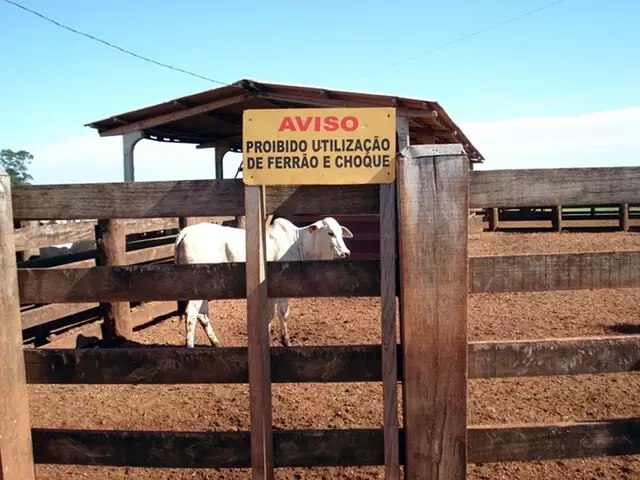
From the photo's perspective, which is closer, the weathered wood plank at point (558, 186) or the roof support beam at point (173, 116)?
the weathered wood plank at point (558, 186)

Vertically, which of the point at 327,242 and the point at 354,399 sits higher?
the point at 327,242

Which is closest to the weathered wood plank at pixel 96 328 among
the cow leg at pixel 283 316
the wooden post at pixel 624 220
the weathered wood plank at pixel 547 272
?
the cow leg at pixel 283 316

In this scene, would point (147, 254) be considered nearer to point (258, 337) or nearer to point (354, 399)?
point (354, 399)

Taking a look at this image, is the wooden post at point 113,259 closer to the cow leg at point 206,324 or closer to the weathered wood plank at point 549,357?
the cow leg at point 206,324

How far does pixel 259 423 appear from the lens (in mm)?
2471

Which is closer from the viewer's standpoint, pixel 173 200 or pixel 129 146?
pixel 173 200

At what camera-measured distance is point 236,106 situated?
33.6ft

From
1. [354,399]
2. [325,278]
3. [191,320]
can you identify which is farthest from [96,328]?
[325,278]

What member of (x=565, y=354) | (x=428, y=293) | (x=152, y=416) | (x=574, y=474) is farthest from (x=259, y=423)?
(x=152, y=416)

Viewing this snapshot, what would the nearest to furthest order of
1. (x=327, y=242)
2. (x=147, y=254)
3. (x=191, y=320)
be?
(x=191, y=320) < (x=327, y=242) < (x=147, y=254)

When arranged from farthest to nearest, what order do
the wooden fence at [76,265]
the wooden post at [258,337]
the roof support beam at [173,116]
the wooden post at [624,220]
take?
the wooden post at [624,220] → the roof support beam at [173,116] → the wooden fence at [76,265] → the wooden post at [258,337]

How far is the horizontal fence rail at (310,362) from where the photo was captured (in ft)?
8.13

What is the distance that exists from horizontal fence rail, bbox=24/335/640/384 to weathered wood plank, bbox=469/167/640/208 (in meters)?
0.66

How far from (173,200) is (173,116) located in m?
7.84
